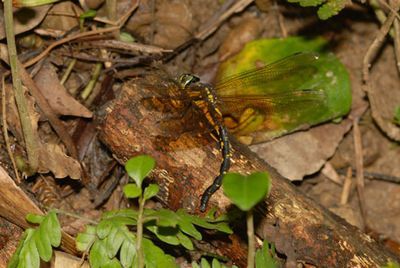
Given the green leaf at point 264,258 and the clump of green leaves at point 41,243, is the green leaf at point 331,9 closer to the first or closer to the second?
the green leaf at point 264,258

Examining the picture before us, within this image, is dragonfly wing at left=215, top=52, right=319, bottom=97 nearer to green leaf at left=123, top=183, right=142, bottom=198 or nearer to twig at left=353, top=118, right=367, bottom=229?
twig at left=353, top=118, right=367, bottom=229

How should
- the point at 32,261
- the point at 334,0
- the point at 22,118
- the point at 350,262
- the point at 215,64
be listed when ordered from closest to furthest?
the point at 32,261
the point at 350,262
the point at 22,118
the point at 334,0
the point at 215,64

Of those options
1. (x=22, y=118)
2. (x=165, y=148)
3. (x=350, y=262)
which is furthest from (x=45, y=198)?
(x=350, y=262)

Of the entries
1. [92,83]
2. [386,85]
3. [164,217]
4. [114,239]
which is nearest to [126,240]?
[114,239]

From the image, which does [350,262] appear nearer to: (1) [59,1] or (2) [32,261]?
(2) [32,261]

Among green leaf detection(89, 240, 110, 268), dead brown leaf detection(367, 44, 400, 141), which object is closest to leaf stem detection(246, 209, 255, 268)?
green leaf detection(89, 240, 110, 268)

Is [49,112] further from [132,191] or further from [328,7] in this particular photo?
[328,7]
